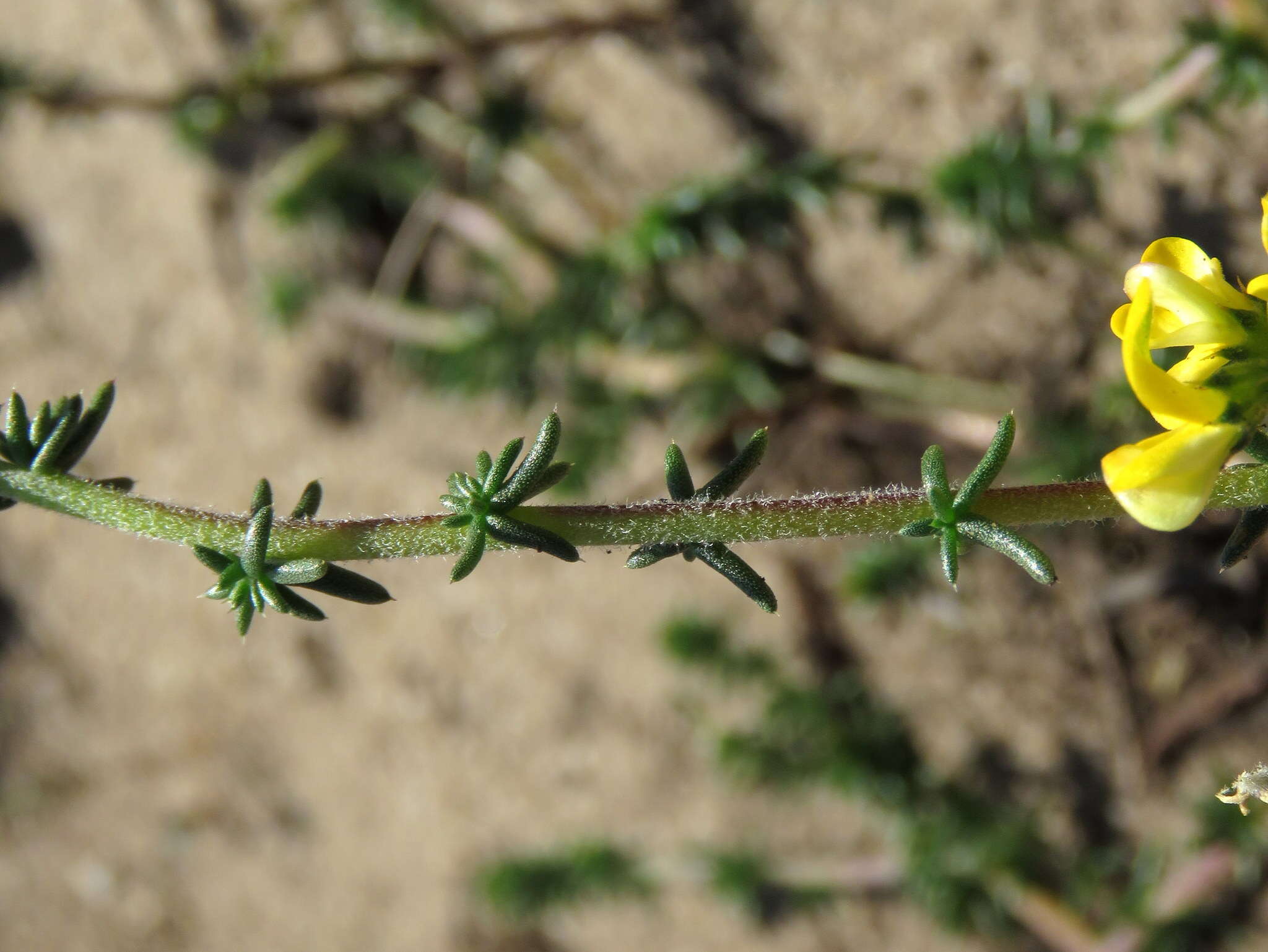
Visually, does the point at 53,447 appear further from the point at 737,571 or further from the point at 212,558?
the point at 737,571

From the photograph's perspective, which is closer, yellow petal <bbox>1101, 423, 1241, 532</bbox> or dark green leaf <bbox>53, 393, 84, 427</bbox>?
yellow petal <bbox>1101, 423, 1241, 532</bbox>

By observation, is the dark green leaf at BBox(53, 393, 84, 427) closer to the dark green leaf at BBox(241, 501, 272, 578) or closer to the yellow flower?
the dark green leaf at BBox(241, 501, 272, 578)

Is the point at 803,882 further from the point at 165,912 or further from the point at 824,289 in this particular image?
the point at 165,912

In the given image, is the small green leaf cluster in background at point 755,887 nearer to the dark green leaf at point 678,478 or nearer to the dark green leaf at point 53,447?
the dark green leaf at point 678,478

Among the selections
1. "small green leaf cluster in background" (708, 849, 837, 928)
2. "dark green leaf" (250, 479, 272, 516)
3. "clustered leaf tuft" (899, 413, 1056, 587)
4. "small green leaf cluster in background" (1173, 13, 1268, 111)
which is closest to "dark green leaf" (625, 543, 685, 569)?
"clustered leaf tuft" (899, 413, 1056, 587)

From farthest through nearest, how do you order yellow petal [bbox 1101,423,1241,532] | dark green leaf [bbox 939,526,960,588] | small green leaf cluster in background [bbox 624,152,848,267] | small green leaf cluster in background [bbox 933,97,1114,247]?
small green leaf cluster in background [bbox 624,152,848,267]
small green leaf cluster in background [bbox 933,97,1114,247]
dark green leaf [bbox 939,526,960,588]
yellow petal [bbox 1101,423,1241,532]

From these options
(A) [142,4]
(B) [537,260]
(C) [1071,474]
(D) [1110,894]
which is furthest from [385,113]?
(D) [1110,894]

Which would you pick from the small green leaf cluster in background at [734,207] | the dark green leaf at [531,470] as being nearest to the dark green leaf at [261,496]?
the dark green leaf at [531,470]
